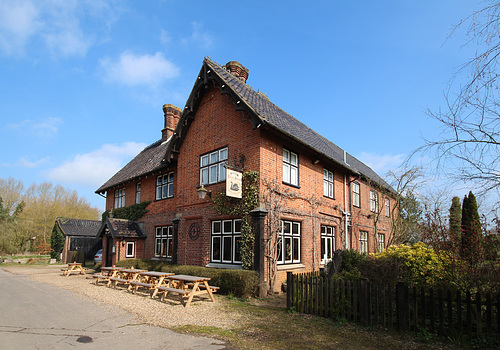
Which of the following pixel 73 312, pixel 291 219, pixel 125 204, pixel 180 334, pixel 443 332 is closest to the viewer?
pixel 443 332

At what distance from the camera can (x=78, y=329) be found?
7363 mm

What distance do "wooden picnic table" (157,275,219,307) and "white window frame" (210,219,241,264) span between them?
5.96 ft

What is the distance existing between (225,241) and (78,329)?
6838mm

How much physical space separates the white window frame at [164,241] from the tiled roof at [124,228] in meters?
1.44

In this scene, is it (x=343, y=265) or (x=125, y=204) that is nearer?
(x=343, y=265)

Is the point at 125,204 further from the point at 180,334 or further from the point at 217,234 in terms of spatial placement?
the point at 180,334

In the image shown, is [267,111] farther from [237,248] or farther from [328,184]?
[237,248]

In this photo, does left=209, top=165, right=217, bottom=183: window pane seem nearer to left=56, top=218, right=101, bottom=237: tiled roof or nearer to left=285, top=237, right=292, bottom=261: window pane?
left=285, top=237, right=292, bottom=261: window pane

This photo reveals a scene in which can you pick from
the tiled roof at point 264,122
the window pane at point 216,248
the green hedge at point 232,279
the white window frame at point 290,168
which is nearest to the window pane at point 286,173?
the white window frame at point 290,168

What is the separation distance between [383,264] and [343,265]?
494 centimetres

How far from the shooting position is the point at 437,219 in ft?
26.8

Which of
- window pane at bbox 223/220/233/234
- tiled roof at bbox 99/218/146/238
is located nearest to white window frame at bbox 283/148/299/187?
window pane at bbox 223/220/233/234

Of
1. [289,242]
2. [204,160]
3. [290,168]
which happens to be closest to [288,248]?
[289,242]

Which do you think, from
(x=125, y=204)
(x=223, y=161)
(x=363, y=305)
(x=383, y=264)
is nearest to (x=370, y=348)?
(x=363, y=305)
